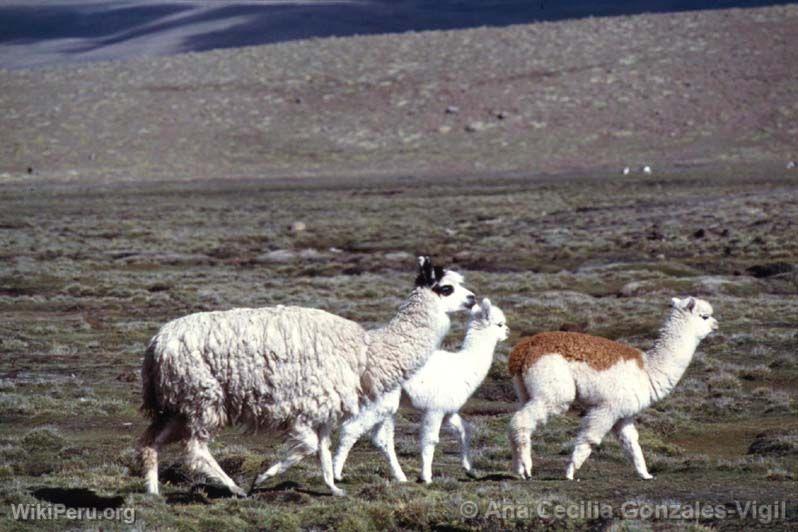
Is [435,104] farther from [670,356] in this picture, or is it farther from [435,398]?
[435,398]

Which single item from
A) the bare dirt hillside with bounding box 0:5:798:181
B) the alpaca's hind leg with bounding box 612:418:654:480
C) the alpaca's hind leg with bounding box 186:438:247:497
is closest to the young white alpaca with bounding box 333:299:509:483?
the alpaca's hind leg with bounding box 186:438:247:497

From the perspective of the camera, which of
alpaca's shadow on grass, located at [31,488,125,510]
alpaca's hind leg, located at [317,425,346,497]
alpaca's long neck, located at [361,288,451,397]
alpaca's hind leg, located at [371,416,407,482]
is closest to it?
alpaca's shadow on grass, located at [31,488,125,510]

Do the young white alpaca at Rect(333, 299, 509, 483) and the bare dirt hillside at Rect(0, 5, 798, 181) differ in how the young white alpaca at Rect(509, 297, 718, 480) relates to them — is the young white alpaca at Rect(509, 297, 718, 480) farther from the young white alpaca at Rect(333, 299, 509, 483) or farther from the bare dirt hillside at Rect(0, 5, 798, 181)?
the bare dirt hillside at Rect(0, 5, 798, 181)

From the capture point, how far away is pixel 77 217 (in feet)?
176

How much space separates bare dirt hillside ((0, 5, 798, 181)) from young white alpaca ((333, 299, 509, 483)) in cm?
6860

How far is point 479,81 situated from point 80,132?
106 feet

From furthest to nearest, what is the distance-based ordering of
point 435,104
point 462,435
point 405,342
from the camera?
1. point 435,104
2. point 462,435
3. point 405,342

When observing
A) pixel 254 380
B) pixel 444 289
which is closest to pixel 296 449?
pixel 254 380

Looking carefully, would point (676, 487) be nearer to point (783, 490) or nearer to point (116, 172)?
point (783, 490)

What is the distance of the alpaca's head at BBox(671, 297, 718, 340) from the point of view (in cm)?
1140

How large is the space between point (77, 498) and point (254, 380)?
5.57 ft

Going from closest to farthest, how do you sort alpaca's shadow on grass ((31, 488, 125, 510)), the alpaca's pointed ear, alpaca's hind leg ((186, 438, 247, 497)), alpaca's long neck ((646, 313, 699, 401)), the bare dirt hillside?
alpaca's shadow on grass ((31, 488, 125, 510)) → alpaca's hind leg ((186, 438, 247, 497)) → alpaca's long neck ((646, 313, 699, 401)) → the alpaca's pointed ear → the bare dirt hillside

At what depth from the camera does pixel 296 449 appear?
359 inches

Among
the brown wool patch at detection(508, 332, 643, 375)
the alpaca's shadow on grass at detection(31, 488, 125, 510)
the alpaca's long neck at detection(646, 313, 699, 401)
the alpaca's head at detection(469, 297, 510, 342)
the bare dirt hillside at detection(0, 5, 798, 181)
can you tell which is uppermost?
the alpaca's head at detection(469, 297, 510, 342)
